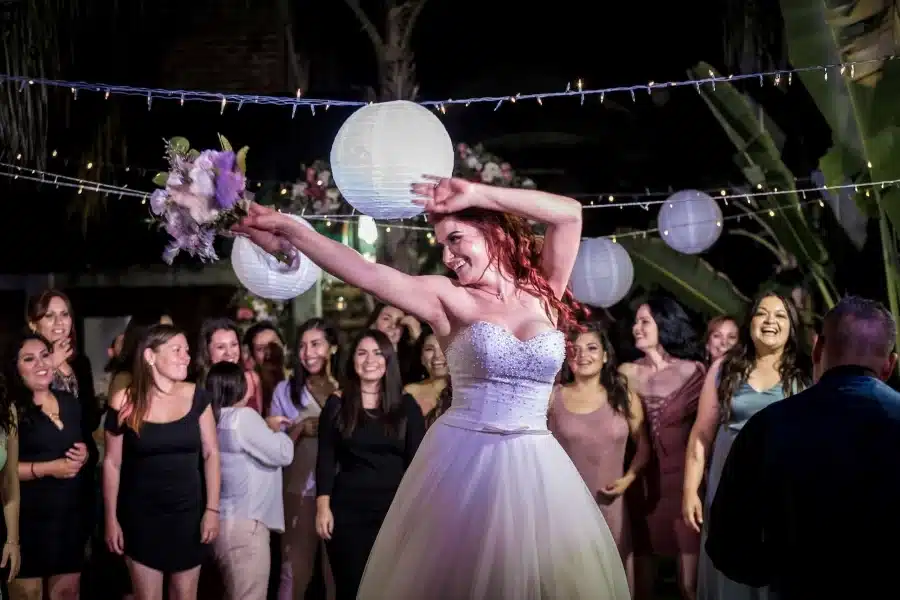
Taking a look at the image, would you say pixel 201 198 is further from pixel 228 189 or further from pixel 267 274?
pixel 267 274

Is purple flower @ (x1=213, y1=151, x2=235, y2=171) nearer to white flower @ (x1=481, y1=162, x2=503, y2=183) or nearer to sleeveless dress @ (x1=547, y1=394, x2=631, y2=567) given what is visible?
sleeveless dress @ (x1=547, y1=394, x2=631, y2=567)

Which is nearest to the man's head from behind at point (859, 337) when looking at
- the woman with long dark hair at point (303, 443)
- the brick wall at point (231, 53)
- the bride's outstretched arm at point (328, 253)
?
the bride's outstretched arm at point (328, 253)

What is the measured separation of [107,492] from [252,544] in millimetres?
744

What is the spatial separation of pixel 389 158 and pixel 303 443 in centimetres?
175

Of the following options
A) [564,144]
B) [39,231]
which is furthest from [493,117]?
[39,231]

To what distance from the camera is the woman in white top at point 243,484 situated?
5324 mm

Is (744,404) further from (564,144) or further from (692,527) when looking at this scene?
(564,144)

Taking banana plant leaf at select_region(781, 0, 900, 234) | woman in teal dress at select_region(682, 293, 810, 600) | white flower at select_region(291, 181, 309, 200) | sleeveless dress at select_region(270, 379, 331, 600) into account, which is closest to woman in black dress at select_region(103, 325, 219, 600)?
sleeveless dress at select_region(270, 379, 331, 600)

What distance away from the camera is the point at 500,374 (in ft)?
9.99

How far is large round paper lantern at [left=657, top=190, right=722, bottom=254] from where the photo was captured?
828 cm

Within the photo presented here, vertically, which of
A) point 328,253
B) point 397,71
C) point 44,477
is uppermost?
point 397,71

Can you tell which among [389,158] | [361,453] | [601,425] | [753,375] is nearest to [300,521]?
A: [361,453]

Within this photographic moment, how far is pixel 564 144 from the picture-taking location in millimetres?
13453

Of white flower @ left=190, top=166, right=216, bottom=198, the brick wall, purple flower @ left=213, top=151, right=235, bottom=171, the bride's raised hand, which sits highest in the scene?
the brick wall
